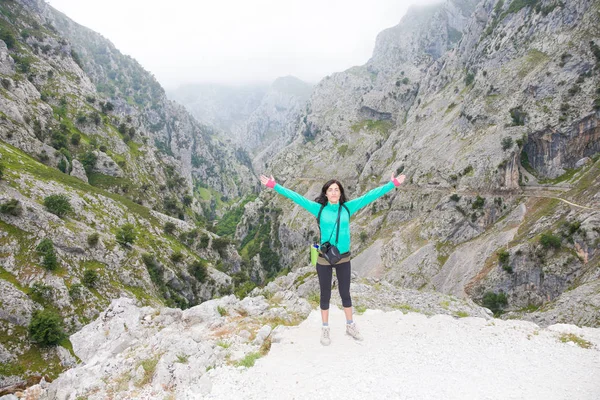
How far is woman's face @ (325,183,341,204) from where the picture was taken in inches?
368

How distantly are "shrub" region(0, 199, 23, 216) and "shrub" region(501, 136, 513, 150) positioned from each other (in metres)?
106

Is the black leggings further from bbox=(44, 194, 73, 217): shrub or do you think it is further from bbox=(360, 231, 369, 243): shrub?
bbox=(360, 231, 369, 243): shrub

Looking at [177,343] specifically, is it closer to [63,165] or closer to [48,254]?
[48,254]

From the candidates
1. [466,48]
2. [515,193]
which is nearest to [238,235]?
[515,193]

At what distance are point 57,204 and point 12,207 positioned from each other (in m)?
7.34

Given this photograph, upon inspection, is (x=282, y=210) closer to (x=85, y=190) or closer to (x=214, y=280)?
(x=214, y=280)

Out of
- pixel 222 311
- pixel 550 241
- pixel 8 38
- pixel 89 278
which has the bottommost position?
pixel 89 278

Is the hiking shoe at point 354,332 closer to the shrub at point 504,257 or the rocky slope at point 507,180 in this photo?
the rocky slope at point 507,180

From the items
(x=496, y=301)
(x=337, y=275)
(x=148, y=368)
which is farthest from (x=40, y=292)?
(x=496, y=301)

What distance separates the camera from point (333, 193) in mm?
9344

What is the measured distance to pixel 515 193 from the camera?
77.1 metres

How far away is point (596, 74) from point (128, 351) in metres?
111

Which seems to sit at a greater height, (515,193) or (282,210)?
(515,193)

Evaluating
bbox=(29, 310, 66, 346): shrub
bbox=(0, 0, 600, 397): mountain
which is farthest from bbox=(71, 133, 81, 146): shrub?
bbox=(29, 310, 66, 346): shrub
